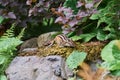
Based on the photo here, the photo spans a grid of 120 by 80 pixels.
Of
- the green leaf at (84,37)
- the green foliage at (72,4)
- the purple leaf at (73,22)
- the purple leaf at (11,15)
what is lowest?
the purple leaf at (11,15)

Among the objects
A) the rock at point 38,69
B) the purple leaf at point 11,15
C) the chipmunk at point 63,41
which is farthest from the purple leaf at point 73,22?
the purple leaf at point 11,15

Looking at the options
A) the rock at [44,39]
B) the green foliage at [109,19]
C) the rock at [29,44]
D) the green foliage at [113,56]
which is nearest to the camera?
the green foliage at [113,56]

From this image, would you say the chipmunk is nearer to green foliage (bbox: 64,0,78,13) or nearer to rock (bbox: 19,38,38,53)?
green foliage (bbox: 64,0,78,13)

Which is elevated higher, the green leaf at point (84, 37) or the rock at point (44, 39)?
the green leaf at point (84, 37)

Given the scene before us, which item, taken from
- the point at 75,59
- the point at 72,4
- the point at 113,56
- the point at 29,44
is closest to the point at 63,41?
the point at 75,59

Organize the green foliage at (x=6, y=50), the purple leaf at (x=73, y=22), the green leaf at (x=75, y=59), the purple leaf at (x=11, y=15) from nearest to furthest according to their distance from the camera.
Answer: the green leaf at (x=75, y=59) < the purple leaf at (x=73, y=22) < the green foliage at (x=6, y=50) < the purple leaf at (x=11, y=15)

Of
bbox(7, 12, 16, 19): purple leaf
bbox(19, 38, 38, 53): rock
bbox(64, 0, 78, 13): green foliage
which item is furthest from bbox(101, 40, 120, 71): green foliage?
bbox(7, 12, 16, 19): purple leaf

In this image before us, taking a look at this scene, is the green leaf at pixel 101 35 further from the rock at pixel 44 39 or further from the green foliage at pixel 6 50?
the green foliage at pixel 6 50

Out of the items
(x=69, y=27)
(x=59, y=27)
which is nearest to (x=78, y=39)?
(x=69, y=27)
